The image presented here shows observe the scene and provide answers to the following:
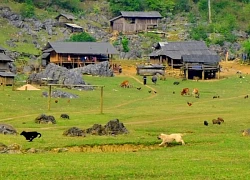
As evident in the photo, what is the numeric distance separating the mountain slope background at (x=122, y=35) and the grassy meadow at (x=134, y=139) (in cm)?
4575

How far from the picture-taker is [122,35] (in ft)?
455

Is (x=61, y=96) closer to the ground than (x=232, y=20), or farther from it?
closer to the ground

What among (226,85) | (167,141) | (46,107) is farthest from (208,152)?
(226,85)

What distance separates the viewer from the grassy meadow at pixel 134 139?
27.1 meters

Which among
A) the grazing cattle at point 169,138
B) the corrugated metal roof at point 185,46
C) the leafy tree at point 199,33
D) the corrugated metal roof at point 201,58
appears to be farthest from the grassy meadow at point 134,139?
the leafy tree at point 199,33

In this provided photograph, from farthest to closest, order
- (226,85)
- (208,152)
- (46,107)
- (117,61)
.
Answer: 1. (117,61)
2. (226,85)
3. (46,107)
4. (208,152)

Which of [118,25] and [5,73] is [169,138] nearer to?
[5,73]

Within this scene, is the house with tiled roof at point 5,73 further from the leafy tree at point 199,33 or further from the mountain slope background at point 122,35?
the leafy tree at point 199,33

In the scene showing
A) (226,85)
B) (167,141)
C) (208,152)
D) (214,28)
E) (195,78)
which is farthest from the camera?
(214,28)

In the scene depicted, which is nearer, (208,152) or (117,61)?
(208,152)

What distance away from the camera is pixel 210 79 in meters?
103

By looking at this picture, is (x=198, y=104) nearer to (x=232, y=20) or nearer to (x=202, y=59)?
(x=202, y=59)

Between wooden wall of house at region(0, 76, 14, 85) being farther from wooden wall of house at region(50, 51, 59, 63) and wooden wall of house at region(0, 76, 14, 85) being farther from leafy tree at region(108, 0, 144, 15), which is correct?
leafy tree at region(108, 0, 144, 15)

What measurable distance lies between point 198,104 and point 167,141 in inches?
1248
